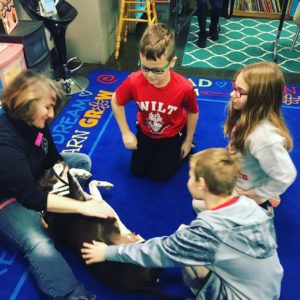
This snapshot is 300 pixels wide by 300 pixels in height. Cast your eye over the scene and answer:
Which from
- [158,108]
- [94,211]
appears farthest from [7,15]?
[94,211]

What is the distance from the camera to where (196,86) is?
2.98 meters

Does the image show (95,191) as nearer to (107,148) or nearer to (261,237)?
(107,148)

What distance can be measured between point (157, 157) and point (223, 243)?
3.42 ft

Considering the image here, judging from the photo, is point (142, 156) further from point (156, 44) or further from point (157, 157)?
point (156, 44)

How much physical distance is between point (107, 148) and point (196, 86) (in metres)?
1.14

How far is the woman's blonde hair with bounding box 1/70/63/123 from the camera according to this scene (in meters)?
1.27

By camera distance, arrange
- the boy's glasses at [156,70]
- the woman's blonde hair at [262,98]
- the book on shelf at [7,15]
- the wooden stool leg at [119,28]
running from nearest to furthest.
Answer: the woman's blonde hair at [262,98] < the boy's glasses at [156,70] < the book on shelf at [7,15] < the wooden stool leg at [119,28]

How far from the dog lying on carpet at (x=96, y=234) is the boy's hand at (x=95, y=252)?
0.05 meters

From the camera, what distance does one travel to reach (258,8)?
4445mm

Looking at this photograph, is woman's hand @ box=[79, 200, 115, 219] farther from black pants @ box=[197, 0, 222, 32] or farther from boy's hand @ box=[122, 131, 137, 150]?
black pants @ box=[197, 0, 222, 32]

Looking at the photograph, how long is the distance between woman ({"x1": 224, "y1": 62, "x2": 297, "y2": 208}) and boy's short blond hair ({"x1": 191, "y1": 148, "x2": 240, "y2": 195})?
1.21 ft

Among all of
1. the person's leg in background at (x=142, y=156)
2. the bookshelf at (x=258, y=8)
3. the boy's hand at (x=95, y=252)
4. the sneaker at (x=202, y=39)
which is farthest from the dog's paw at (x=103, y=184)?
the bookshelf at (x=258, y=8)

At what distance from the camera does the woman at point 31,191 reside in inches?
50.8

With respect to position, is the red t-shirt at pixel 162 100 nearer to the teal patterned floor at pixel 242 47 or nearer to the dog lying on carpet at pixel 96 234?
the dog lying on carpet at pixel 96 234
